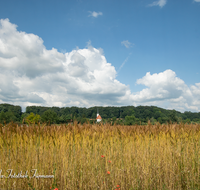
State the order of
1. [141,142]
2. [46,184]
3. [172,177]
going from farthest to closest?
1. [141,142]
2. [172,177]
3. [46,184]

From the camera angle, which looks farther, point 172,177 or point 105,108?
point 105,108

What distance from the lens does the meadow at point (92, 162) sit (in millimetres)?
3350

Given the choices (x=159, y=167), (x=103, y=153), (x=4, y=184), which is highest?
(x=103, y=153)

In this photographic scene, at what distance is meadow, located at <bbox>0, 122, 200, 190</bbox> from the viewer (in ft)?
11.0

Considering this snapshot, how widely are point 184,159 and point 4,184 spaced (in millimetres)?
4768

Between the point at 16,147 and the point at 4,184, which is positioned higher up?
the point at 16,147

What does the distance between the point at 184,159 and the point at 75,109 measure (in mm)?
107253

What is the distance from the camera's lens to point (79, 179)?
3459mm

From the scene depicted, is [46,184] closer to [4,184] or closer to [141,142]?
[4,184]

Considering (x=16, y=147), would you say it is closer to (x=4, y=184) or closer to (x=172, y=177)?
(x=4, y=184)

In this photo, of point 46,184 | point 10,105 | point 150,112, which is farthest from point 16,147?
point 10,105

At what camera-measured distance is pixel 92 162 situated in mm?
3707

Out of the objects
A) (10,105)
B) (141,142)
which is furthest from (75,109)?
(141,142)

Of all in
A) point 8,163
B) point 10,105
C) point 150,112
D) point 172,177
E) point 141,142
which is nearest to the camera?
point 8,163
